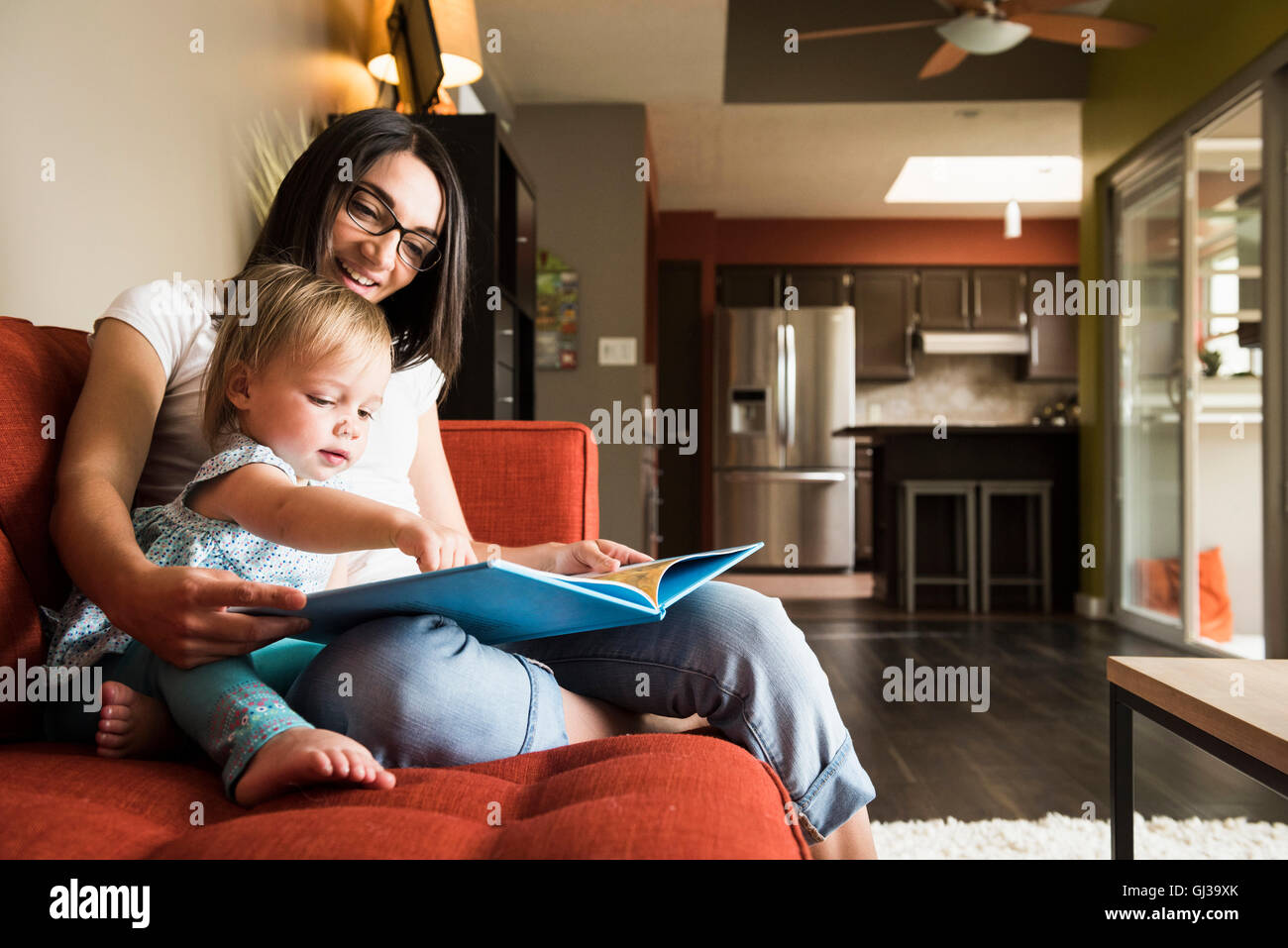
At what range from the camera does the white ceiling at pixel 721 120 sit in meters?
4.42

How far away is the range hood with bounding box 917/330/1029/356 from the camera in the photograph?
297 inches

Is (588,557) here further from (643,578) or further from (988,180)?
(988,180)

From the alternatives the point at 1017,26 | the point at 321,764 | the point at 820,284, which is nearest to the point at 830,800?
the point at 321,764

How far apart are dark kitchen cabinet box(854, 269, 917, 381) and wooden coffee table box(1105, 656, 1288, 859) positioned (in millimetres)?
6750

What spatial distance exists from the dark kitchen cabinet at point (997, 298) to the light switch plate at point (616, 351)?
11.7ft

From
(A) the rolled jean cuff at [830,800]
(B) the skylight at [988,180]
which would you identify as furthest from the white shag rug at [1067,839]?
(B) the skylight at [988,180]

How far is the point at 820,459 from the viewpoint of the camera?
7.18m

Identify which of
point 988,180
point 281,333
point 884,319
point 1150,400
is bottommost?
point 281,333

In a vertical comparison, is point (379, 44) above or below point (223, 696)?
above

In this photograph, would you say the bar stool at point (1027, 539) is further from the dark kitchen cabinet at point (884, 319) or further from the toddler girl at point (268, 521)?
the toddler girl at point (268, 521)

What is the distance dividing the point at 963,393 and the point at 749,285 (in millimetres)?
1961

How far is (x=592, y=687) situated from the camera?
3.27ft

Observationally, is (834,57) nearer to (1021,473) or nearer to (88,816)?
(1021,473)
